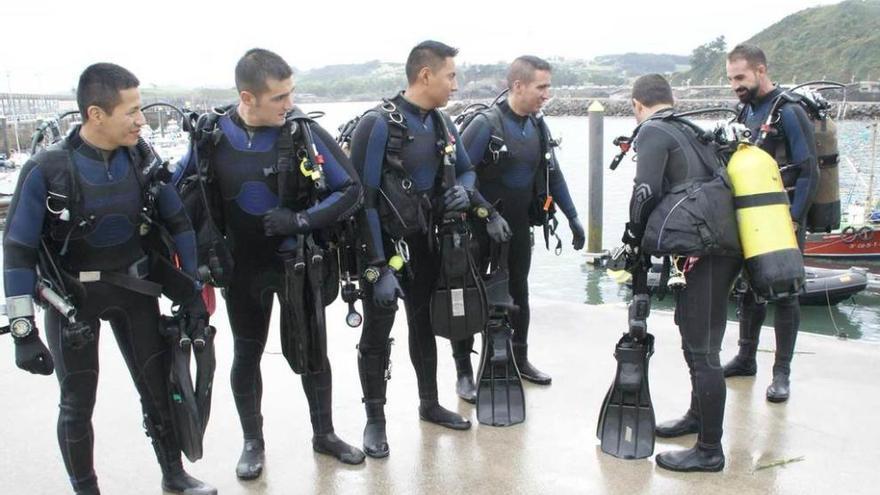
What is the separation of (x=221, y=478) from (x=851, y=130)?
6083 cm

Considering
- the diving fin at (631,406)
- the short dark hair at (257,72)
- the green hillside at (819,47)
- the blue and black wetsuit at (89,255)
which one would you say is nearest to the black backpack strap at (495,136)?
the diving fin at (631,406)

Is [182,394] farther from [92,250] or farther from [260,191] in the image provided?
[260,191]

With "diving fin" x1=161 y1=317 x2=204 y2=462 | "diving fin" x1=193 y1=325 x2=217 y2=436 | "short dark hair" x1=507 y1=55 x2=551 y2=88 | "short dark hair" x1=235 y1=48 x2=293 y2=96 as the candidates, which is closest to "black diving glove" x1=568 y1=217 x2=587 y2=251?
"short dark hair" x1=507 y1=55 x2=551 y2=88

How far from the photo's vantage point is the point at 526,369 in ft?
14.0

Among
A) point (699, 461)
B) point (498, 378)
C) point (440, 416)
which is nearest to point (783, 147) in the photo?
point (699, 461)

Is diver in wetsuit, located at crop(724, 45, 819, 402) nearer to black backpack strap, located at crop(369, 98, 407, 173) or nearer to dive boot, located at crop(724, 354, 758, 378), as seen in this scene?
dive boot, located at crop(724, 354, 758, 378)

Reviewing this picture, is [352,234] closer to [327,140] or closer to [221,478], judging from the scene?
[327,140]

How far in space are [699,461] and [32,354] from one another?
2.54 metres

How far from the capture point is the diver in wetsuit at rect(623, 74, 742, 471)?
9.91ft

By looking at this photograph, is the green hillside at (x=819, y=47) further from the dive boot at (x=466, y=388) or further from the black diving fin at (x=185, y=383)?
the black diving fin at (x=185, y=383)

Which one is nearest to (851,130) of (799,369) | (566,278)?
(566,278)

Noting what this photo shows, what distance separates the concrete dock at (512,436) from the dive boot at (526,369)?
0.24 ft

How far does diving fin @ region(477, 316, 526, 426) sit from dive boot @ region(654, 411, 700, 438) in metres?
0.64

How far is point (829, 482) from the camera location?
306 centimetres
